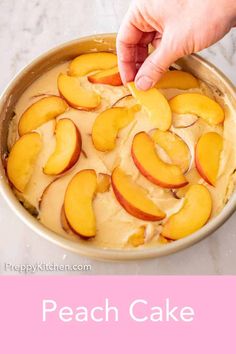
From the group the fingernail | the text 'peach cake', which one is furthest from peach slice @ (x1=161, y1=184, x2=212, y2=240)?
the fingernail

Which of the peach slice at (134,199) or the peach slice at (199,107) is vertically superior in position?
the peach slice at (199,107)

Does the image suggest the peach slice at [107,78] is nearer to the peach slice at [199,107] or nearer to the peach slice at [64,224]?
the peach slice at [199,107]

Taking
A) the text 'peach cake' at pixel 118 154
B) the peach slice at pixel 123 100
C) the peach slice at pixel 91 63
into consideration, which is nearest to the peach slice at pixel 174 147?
the text 'peach cake' at pixel 118 154

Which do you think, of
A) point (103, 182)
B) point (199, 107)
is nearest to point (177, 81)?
point (199, 107)

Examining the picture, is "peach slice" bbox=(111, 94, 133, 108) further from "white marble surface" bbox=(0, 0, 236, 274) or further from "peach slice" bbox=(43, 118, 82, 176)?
"white marble surface" bbox=(0, 0, 236, 274)

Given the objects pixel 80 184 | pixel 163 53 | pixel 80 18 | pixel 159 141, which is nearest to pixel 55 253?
pixel 80 184

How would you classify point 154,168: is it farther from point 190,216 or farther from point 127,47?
point 127,47
